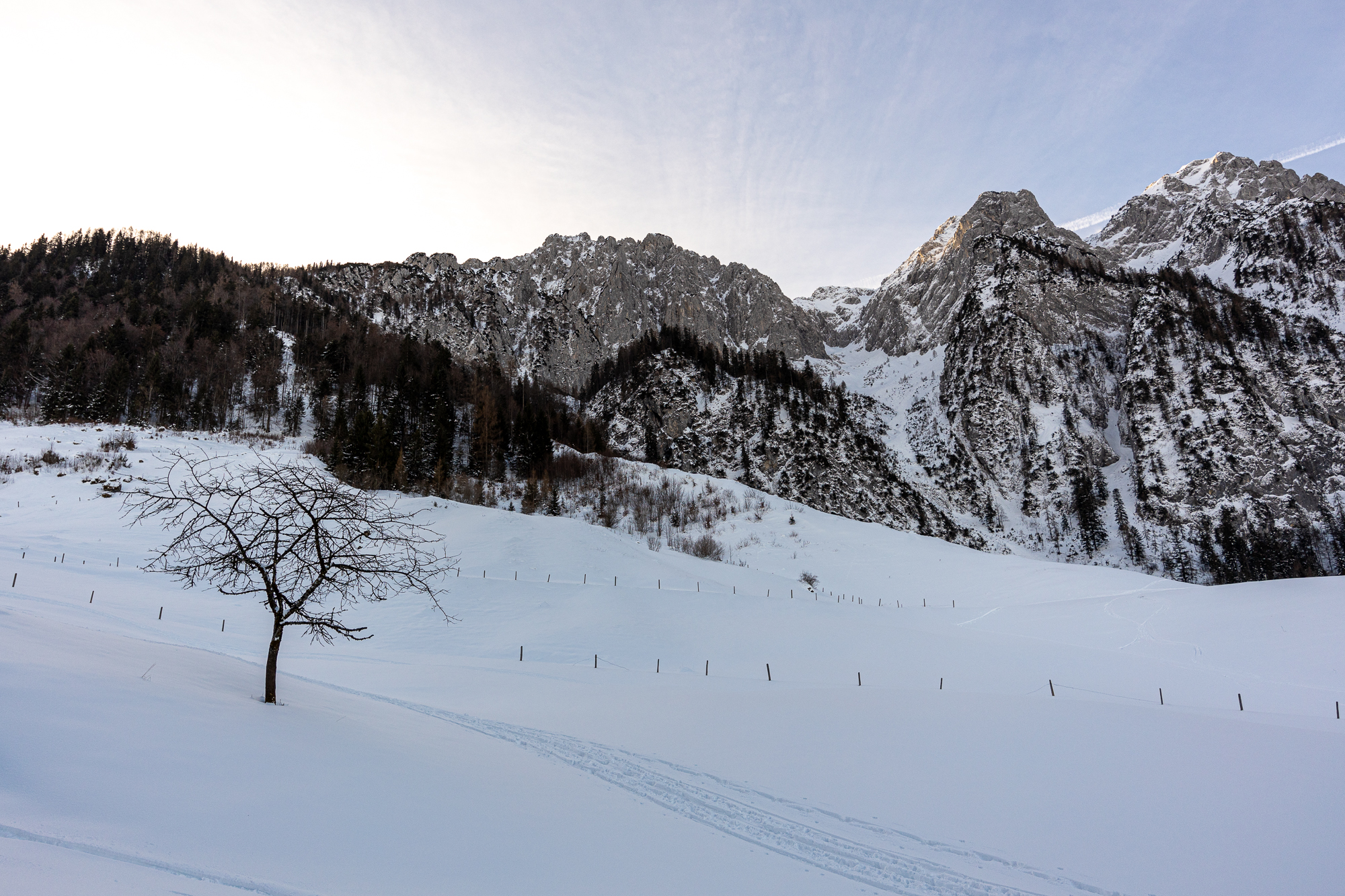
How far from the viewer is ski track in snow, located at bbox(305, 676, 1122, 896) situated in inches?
305

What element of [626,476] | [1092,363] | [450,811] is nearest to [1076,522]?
[1092,363]

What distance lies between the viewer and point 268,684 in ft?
29.7

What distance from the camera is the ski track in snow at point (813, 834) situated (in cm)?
773

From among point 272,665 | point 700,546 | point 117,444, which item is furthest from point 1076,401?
point 117,444

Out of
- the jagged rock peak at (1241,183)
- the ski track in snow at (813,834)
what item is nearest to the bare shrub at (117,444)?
the ski track in snow at (813,834)

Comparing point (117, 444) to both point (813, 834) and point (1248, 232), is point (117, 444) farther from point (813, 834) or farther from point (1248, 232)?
point (1248, 232)

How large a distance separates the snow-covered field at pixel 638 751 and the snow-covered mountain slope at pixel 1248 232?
466 feet

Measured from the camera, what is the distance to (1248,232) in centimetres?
13562

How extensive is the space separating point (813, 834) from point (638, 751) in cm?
462

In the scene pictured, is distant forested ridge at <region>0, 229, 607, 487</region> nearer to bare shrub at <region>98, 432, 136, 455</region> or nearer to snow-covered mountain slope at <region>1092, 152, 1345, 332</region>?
bare shrub at <region>98, 432, 136, 455</region>

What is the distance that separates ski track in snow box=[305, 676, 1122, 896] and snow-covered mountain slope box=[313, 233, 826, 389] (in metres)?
153

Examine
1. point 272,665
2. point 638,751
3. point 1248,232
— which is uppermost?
point 1248,232

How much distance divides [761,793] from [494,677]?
40.4 feet

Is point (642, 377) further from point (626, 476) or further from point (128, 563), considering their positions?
point (128, 563)
